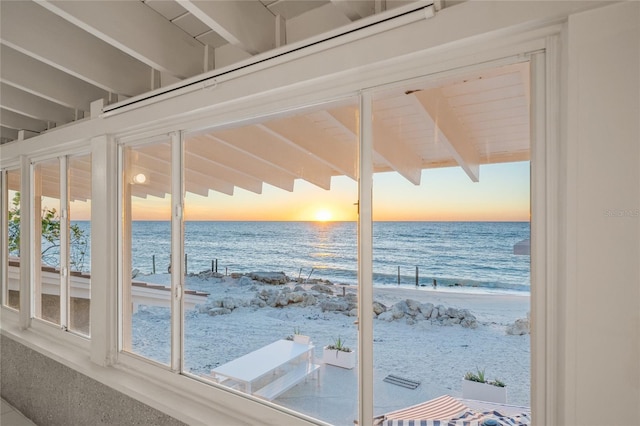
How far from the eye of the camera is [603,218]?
0.95 metres

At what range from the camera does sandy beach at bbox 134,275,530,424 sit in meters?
1.22

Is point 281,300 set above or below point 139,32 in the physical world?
below

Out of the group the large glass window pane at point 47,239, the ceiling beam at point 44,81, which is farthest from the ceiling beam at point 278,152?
the large glass window pane at point 47,239

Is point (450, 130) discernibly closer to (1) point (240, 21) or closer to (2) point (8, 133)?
(1) point (240, 21)

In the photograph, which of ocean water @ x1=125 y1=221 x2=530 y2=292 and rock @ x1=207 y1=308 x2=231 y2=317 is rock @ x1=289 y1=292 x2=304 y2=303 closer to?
ocean water @ x1=125 y1=221 x2=530 y2=292

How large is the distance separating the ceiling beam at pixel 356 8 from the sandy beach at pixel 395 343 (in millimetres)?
1031

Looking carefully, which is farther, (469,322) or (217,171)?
(217,171)

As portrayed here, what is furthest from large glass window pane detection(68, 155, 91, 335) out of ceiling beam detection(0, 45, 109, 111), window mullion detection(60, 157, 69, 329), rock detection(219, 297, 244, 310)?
rock detection(219, 297, 244, 310)

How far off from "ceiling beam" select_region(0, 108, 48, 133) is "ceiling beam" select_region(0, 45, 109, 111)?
85cm

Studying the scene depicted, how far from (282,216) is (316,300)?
42cm

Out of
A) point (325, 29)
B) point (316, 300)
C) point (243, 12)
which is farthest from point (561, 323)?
point (243, 12)

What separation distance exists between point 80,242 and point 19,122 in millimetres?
1166

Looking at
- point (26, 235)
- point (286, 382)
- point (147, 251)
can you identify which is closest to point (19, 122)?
point (26, 235)

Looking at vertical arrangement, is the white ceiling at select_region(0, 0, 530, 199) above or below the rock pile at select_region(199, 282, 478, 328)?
above
